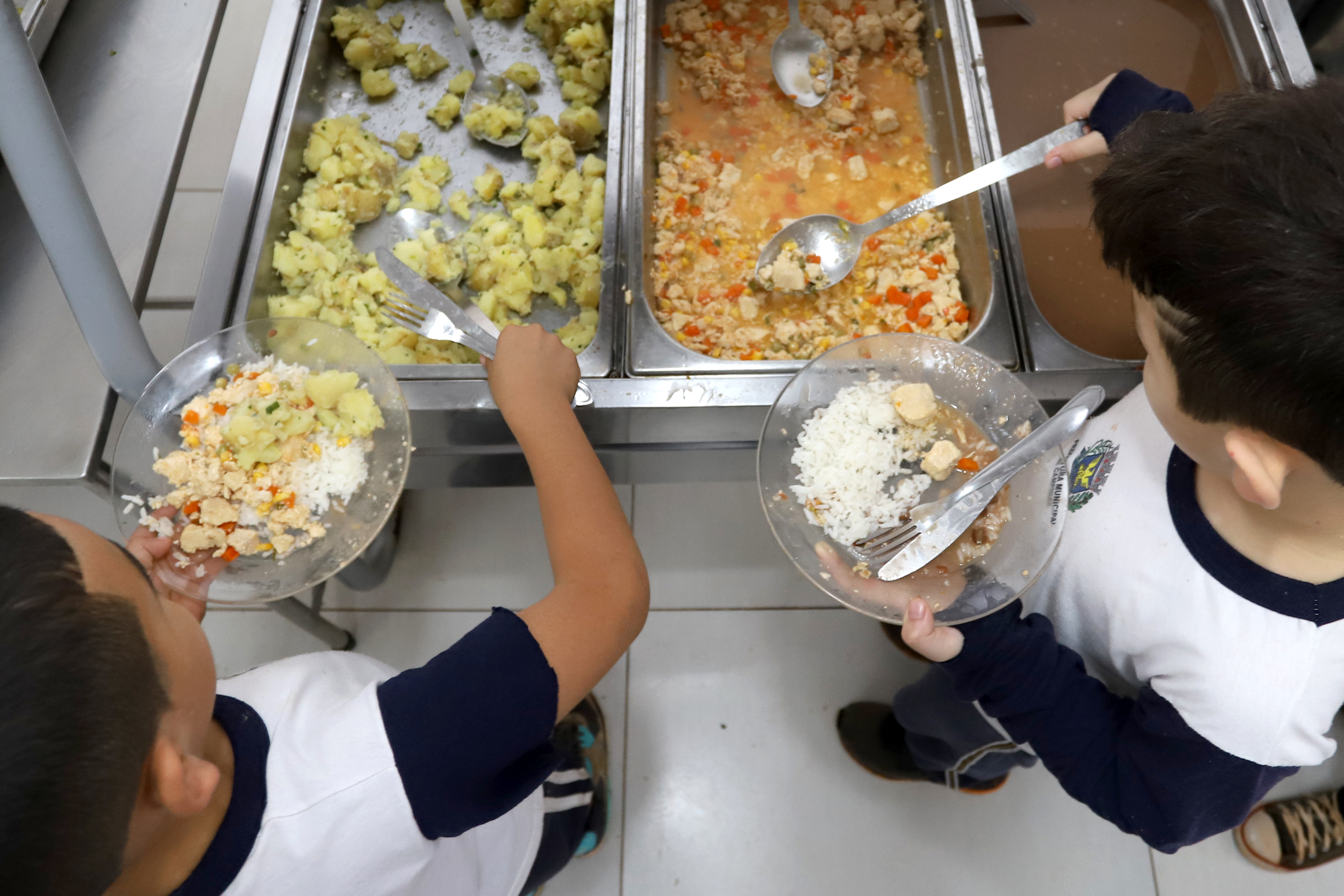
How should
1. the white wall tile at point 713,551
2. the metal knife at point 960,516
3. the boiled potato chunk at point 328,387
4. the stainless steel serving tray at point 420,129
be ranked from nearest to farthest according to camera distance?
the metal knife at point 960,516 < the boiled potato chunk at point 328,387 < the stainless steel serving tray at point 420,129 < the white wall tile at point 713,551

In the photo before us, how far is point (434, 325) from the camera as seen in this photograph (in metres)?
1.07

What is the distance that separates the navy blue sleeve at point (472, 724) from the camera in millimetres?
735

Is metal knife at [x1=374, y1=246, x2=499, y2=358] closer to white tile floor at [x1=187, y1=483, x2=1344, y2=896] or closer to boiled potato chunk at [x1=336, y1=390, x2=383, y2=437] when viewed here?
boiled potato chunk at [x1=336, y1=390, x2=383, y2=437]

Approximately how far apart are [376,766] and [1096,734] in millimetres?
811

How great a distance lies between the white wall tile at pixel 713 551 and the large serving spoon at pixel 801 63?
2.82 ft

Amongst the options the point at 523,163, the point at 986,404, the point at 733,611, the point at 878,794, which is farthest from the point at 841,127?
the point at 878,794

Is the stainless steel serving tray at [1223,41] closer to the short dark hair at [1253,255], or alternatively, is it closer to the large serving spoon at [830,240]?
the large serving spoon at [830,240]

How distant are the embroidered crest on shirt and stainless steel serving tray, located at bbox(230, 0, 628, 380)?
26.8 inches

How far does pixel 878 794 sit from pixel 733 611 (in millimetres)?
492

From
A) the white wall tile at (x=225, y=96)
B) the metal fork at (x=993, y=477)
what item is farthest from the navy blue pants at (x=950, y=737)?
the white wall tile at (x=225, y=96)

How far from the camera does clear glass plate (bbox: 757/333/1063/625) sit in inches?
33.6

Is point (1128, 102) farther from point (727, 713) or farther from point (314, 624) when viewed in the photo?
point (314, 624)

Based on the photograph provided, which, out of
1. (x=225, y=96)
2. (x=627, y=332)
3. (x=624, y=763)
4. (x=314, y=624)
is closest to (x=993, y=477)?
(x=627, y=332)

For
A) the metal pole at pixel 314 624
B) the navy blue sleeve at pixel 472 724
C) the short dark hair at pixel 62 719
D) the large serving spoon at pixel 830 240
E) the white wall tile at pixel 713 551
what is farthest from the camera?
the white wall tile at pixel 713 551
